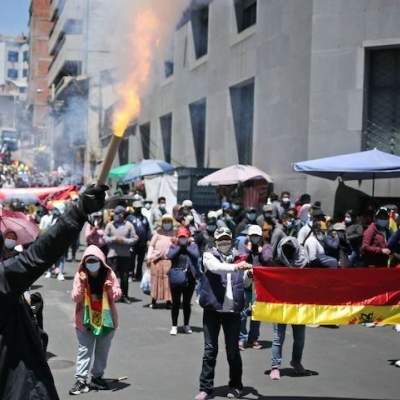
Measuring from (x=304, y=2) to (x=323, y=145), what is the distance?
12.4 feet

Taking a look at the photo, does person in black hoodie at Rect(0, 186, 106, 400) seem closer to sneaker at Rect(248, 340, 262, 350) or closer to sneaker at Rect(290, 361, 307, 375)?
sneaker at Rect(290, 361, 307, 375)

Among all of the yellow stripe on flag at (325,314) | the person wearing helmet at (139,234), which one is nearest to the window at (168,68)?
the person wearing helmet at (139,234)

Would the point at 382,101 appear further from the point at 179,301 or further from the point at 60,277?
the point at 179,301

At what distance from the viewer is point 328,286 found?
770 centimetres

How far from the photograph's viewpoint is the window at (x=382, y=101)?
17859 millimetres

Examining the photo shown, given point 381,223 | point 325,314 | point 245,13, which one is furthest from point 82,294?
point 245,13

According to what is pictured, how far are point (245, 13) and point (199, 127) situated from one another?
6334 millimetres

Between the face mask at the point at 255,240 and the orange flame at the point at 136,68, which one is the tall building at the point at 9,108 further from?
the face mask at the point at 255,240

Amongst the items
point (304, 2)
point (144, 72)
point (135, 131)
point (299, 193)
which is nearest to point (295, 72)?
point (304, 2)

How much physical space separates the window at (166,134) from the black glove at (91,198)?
27410 mm

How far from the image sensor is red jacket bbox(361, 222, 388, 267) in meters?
11.7

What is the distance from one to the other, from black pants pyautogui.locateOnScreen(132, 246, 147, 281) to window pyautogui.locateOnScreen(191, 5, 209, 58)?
10.2m

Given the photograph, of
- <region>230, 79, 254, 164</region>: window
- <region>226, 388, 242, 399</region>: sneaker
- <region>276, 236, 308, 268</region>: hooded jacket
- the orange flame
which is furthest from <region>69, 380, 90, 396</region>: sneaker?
<region>230, 79, 254, 164</region>: window

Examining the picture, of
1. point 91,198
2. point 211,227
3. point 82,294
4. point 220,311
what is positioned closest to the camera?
point 91,198
